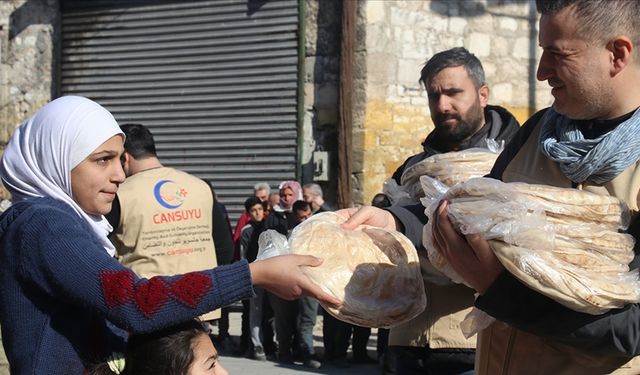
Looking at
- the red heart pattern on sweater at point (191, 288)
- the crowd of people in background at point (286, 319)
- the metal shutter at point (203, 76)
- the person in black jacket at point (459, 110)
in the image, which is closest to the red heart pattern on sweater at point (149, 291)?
the red heart pattern on sweater at point (191, 288)

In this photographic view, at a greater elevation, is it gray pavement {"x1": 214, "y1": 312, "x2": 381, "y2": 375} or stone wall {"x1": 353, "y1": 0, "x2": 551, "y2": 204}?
stone wall {"x1": 353, "y1": 0, "x2": 551, "y2": 204}

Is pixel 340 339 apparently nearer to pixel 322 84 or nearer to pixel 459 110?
pixel 322 84

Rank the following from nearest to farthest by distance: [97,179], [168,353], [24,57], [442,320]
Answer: [168,353] < [97,179] < [442,320] < [24,57]

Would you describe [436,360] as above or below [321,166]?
above

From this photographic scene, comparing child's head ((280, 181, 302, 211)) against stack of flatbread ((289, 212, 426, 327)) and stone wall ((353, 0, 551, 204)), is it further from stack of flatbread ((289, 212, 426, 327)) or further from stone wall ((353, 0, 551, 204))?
stack of flatbread ((289, 212, 426, 327))

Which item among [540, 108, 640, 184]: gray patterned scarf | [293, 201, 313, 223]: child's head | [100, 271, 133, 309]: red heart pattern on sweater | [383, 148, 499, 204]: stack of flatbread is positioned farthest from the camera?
[293, 201, 313, 223]: child's head

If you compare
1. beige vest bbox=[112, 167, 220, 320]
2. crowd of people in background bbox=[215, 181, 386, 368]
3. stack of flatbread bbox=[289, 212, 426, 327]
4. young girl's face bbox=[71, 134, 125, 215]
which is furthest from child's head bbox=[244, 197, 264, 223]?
Result: young girl's face bbox=[71, 134, 125, 215]

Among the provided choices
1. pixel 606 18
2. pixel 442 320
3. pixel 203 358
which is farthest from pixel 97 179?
pixel 442 320

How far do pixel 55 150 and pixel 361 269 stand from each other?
35.7 inches

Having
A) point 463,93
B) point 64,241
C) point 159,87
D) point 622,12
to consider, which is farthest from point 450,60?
point 159,87

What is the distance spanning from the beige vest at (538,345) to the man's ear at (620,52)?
0.75 ft

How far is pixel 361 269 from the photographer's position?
2816 millimetres

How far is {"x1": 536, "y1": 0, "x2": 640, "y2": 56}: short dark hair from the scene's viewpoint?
2312 mm

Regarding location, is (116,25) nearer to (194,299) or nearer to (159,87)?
(159,87)
